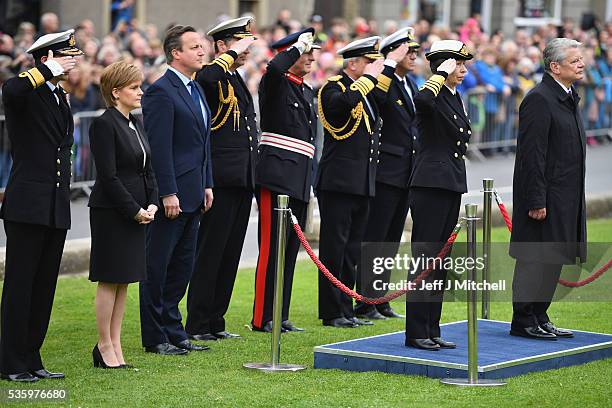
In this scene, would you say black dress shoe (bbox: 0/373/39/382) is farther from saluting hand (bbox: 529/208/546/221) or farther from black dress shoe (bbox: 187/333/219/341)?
saluting hand (bbox: 529/208/546/221)

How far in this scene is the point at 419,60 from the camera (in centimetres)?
2047

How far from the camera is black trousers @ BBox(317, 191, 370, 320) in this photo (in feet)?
35.5

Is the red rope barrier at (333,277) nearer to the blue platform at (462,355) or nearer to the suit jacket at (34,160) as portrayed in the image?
the blue platform at (462,355)

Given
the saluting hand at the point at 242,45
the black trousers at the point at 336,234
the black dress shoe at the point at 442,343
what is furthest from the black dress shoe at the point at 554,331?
the saluting hand at the point at 242,45

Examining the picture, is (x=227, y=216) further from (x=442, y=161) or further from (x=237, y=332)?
(x=442, y=161)

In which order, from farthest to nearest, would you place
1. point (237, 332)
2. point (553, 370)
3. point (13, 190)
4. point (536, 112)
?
1. point (237, 332)
2. point (536, 112)
3. point (553, 370)
4. point (13, 190)

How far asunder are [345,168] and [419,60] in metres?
10.0

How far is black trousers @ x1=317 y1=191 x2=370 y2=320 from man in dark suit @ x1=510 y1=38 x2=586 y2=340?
4.47 ft

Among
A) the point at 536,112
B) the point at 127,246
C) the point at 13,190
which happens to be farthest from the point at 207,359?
the point at 536,112

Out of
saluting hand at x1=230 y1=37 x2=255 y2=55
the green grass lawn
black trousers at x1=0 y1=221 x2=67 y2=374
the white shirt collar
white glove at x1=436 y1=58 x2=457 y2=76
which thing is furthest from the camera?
saluting hand at x1=230 y1=37 x2=255 y2=55

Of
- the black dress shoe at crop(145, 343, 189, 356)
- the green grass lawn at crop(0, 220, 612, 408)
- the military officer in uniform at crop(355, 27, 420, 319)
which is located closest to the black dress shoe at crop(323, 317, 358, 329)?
the green grass lawn at crop(0, 220, 612, 408)

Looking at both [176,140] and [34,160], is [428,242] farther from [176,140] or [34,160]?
[34,160]

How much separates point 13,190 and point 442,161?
9.12ft

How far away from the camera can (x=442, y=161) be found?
9500 mm
